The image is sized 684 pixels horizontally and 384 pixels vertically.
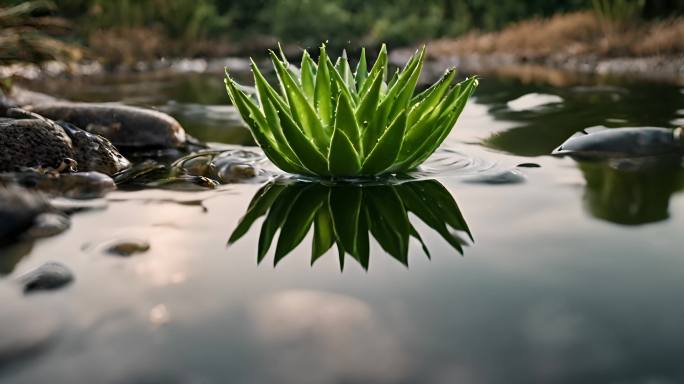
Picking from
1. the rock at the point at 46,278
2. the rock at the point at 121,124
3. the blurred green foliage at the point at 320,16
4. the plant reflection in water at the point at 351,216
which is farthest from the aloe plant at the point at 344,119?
the blurred green foliage at the point at 320,16

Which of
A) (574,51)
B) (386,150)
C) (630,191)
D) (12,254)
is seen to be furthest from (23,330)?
(574,51)

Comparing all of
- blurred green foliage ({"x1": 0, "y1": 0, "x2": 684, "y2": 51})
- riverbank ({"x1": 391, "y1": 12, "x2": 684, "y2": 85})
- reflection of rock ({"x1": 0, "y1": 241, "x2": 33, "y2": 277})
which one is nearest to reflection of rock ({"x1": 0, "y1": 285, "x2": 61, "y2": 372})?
reflection of rock ({"x1": 0, "y1": 241, "x2": 33, "y2": 277})

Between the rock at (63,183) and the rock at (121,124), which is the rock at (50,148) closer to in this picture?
the rock at (63,183)

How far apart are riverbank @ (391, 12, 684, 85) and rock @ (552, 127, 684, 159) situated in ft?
14.8

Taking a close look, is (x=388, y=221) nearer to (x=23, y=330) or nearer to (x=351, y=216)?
(x=351, y=216)

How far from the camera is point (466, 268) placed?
1.88 metres

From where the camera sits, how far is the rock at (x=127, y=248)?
2006 mm

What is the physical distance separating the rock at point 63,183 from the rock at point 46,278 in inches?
34.6

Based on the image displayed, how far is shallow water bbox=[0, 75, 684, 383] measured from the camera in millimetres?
1357

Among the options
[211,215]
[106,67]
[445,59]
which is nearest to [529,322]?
[211,215]

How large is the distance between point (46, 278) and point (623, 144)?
275cm

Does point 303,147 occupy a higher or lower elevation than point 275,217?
higher

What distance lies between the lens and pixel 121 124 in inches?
157

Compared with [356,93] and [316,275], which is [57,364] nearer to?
[316,275]
